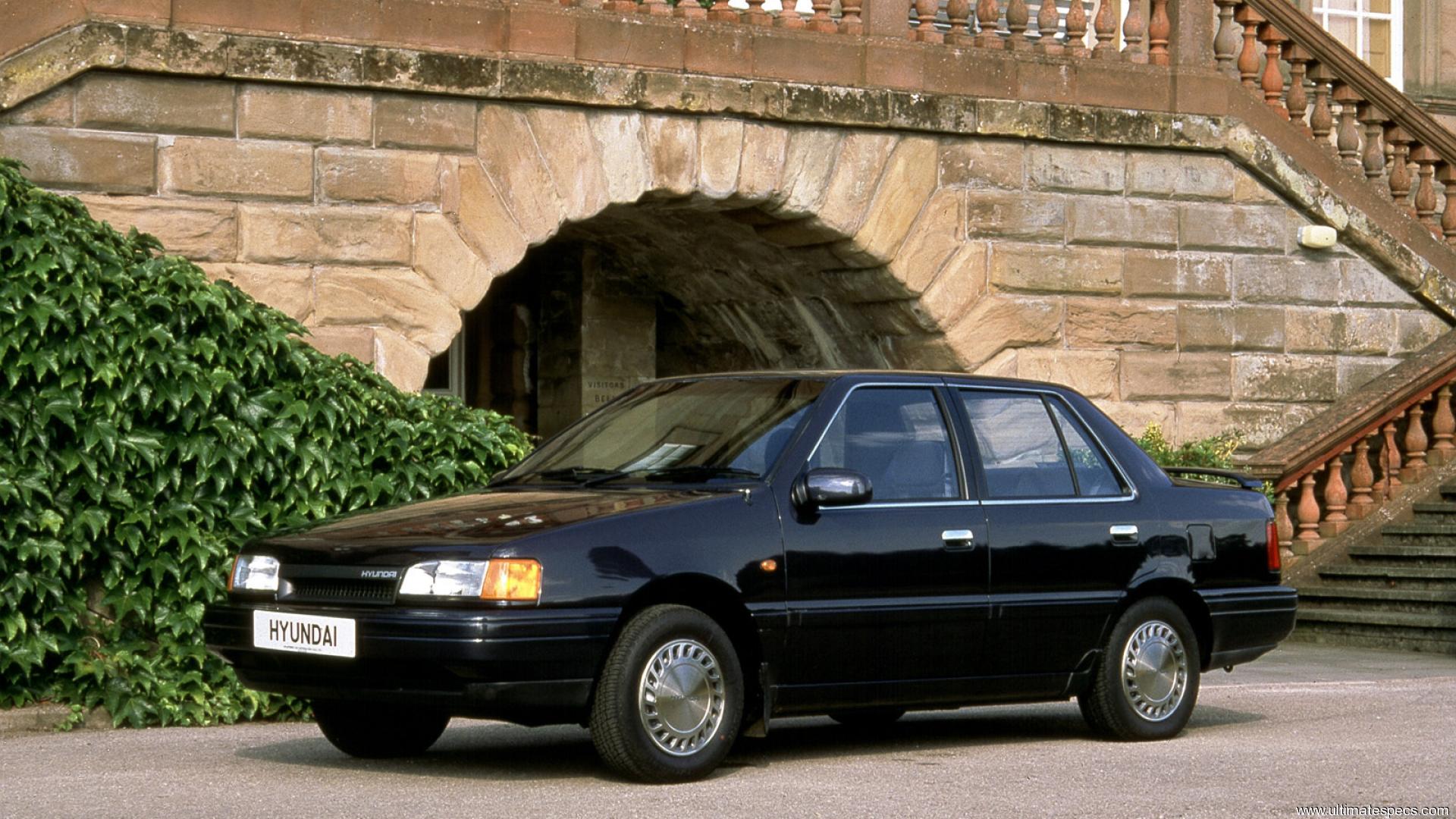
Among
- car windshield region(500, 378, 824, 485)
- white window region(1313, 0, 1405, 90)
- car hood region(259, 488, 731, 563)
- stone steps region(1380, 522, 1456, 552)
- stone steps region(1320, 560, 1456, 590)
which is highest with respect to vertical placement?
white window region(1313, 0, 1405, 90)

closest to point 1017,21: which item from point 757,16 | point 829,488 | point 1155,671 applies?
point 757,16

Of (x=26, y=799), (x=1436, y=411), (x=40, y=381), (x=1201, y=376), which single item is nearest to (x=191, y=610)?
(x=40, y=381)

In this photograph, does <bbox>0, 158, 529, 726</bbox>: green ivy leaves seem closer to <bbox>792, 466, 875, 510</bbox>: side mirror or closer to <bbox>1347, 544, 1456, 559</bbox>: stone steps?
<bbox>792, 466, 875, 510</bbox>: side mirror

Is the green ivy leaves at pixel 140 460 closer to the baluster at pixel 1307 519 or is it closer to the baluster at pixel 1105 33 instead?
the baluster at pixel 1105 33

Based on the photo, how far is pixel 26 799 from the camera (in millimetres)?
7348

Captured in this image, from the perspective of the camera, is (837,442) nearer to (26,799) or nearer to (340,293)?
(26,799)

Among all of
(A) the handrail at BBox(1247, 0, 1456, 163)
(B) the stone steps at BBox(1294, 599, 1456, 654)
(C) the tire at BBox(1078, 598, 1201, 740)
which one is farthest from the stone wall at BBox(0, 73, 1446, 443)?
(C) the tire at BBox(1078, 598, 1201, 740)

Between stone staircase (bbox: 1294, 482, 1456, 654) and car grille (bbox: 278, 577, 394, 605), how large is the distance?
8504 mm

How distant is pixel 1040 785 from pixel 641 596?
1555 millimetres

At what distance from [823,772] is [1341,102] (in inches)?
391

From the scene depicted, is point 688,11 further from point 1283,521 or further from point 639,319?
point 1283,521

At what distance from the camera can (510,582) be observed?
7.39 metres

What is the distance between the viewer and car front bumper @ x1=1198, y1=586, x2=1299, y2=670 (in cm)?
946

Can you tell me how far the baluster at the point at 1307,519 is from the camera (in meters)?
15.2
